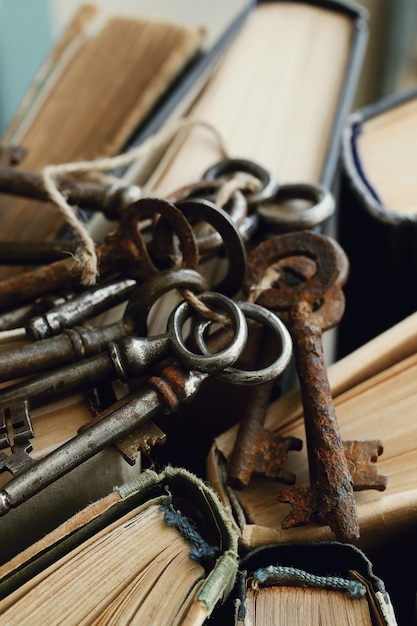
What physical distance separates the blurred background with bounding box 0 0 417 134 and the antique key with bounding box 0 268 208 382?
4.03 ft

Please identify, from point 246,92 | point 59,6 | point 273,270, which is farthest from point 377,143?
point 59,6

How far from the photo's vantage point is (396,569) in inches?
28.3

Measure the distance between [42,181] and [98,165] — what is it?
11cm

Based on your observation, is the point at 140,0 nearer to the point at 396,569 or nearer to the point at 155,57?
the point at 155,57

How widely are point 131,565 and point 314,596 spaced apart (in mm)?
169

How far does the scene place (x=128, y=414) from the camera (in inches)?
24.7

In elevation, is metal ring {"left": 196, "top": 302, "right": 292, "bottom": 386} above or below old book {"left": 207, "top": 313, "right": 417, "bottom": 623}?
above

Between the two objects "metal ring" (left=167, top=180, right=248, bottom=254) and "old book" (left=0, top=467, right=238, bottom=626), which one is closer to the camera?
"old book" (left=0, top=467, right=238, bottom=626)

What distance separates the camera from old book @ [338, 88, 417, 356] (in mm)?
957

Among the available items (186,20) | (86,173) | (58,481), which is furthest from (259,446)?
(186,20)

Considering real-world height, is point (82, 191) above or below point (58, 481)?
above

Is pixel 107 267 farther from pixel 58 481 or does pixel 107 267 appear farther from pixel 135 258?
pixel 58 481

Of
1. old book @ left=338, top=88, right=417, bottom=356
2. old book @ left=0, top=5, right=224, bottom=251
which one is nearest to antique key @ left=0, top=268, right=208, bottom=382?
old book @ left=338, top=88, right=417, bottom=356

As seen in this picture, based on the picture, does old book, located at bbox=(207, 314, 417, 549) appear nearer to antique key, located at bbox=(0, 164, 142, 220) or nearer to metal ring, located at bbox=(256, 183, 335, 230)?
metal ring, located at bbox=(256, 183, 335, 230)
